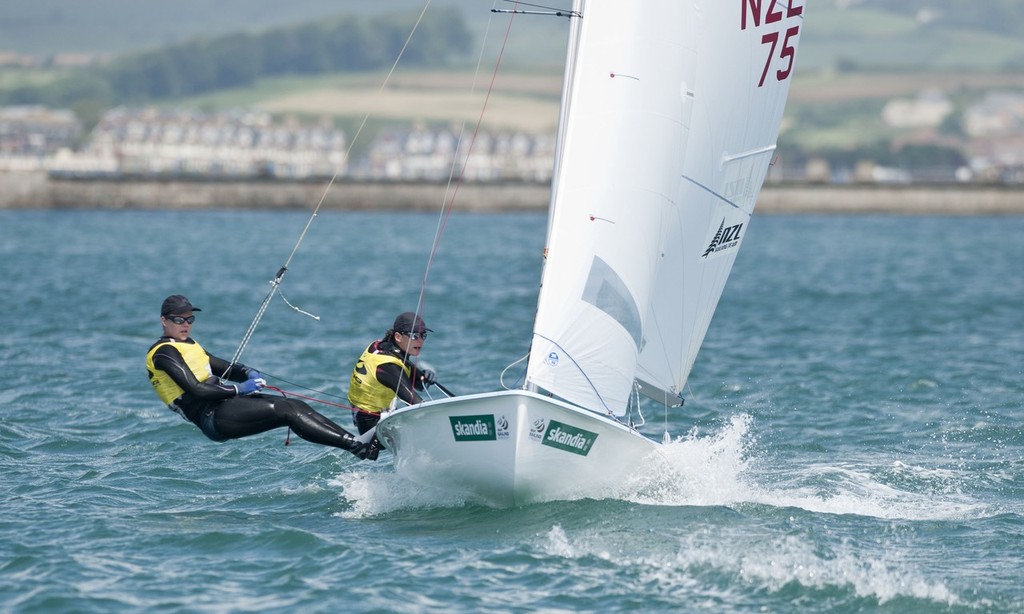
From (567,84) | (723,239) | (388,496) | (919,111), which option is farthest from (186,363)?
(919,111)

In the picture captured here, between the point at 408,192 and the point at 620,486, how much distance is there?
6666 centimetres

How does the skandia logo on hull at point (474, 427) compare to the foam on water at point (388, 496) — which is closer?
the skandia logo on hull at point (474, 427)

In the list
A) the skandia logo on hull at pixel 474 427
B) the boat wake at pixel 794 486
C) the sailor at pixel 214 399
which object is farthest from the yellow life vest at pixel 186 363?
the boat wake at pixel 794 486

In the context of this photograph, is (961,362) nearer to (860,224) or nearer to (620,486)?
(620,486)

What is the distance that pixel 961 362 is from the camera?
19.9 metres

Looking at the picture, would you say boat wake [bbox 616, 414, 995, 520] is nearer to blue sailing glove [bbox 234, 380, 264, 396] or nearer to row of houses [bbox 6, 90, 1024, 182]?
blue sailing glove [bbox 234, 380, 264, 396]

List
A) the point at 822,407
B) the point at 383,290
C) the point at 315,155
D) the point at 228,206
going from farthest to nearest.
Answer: the point at 315,155
the point at 228,206
the point at 383,290
the point at 822,407

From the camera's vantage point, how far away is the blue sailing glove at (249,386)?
10.8m

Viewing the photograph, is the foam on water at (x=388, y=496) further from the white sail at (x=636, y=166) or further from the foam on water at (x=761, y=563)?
the white sail at (x=636, y=166)

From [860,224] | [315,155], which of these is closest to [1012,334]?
[860,224]

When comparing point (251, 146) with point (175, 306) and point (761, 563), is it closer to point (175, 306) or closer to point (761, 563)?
point (175, 306)

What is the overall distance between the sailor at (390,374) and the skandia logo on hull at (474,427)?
96 centimetres

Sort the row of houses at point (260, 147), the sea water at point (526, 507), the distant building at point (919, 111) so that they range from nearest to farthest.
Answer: the sea water at point (526, 507), the row of houses at point (260, 147), the distant building at point (919, 111)

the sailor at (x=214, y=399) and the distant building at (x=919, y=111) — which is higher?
the distant building at (x=919, y=111)
